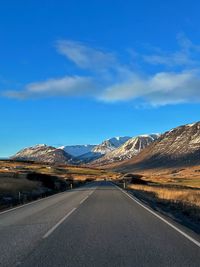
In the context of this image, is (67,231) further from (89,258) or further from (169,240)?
(89,258)

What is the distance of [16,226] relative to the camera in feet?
54.9

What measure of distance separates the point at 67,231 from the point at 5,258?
4.81 m

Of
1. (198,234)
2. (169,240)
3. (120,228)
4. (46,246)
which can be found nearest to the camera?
(46,246)

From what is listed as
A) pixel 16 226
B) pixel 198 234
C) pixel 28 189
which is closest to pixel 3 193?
pixel 28 189

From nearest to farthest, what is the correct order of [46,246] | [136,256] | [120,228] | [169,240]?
[136,256] < [46,246] < [169,240] < [120,228]

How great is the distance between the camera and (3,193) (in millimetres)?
42031

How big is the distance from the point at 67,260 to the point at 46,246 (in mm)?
2016

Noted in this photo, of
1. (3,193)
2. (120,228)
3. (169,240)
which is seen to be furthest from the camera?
(3,193)

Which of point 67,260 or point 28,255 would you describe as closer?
point 67,260

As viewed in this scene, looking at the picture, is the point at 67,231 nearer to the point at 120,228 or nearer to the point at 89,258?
the point at 120,228

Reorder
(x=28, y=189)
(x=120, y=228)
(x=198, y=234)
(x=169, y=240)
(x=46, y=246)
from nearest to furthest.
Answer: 1. (x=46, y=246)
2. (x=169, y=240)
3. (x=198, y=234)
4. (x=120, y=228)
5. (x=28, y=189)

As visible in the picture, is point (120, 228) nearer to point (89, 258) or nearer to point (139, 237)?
point (139, 237)

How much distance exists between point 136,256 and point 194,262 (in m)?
1.31

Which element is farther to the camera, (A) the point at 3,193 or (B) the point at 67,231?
(A) the point at 3,193
